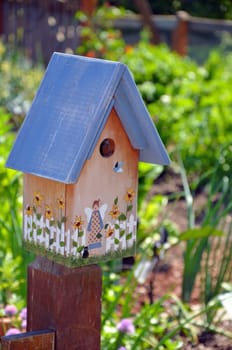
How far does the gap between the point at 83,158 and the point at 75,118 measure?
124 mm

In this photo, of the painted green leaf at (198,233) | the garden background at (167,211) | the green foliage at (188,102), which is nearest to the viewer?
the painted green leaf at (198,233)

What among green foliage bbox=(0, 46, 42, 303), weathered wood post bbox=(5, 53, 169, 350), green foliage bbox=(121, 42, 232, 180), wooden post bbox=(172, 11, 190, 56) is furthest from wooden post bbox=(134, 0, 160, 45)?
weathered wood post bbox=(5, 53, 169, 350)

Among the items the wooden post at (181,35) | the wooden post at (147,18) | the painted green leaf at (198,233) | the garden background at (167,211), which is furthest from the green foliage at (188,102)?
the wooden post at (181,35)

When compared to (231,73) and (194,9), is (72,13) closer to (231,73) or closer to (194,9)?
(231,73)

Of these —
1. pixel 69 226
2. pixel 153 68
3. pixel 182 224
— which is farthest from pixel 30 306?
pixel 153 68

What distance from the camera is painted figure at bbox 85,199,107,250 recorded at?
222 cm

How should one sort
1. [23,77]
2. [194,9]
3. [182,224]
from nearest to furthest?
[182,224]
[23,77]
[194,9]

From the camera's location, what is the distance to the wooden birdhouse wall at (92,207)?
2193 mm

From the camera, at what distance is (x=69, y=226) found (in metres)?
2.19

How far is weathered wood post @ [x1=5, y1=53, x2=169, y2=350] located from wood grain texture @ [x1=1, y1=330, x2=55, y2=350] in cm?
3

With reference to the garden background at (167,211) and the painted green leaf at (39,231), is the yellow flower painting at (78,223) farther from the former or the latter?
the garden background at (167,211)

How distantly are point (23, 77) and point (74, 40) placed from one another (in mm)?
1854

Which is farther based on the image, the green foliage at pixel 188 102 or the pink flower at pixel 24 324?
the green foliage at pixel 188 102

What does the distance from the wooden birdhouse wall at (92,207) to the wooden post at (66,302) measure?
53mm
